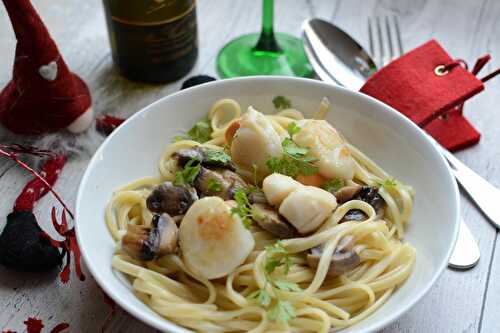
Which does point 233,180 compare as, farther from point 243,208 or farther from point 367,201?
point 367,201

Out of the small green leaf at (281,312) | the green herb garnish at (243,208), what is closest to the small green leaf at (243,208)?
the green herb garnish at (243,208)

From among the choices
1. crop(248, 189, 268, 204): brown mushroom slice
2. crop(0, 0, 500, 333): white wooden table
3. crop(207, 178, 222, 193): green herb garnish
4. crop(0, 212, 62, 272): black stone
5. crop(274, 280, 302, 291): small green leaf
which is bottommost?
crop(0, 0, 500, 333): white wooden table

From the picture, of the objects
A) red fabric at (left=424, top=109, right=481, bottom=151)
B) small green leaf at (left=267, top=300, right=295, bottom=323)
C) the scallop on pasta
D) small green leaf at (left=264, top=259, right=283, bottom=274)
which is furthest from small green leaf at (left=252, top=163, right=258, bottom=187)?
red fabric at (left=424, top=109, right=481, bottom=151)

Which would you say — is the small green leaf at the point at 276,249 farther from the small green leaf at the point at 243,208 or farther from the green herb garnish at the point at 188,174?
the green herb garnish at the point at 188,174

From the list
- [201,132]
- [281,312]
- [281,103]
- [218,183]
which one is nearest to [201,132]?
[201,132]

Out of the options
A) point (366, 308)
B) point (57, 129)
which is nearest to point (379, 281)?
point (366, 308)

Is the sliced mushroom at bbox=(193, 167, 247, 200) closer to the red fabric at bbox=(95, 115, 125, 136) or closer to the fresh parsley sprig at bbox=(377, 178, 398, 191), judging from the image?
the fresh parsley sprig at bbox=(377, 178, 398, 191)

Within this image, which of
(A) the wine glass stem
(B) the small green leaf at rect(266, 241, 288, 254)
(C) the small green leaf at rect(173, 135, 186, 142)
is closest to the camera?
(B) the small green leaf at rect(266, 241, 288, 254)
